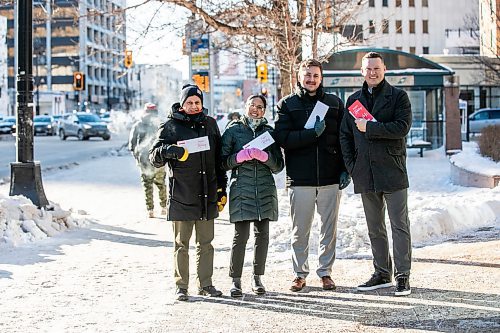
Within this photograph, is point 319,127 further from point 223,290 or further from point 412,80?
point 412,80

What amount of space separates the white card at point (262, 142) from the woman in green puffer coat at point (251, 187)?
6 centimetres

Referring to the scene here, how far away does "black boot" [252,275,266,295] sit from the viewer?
6914mm

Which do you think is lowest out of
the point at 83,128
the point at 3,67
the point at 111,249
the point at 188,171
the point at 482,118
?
the point at 111,249

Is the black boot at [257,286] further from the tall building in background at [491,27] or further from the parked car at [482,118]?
the parked car at [482,118]

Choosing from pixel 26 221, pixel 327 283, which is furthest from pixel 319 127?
pixel 26 221

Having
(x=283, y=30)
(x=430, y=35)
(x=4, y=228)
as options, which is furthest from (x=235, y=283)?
(x=430, y=35)

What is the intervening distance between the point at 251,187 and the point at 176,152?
2.49ft

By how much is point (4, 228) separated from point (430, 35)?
78941mm

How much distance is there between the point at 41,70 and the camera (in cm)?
12825

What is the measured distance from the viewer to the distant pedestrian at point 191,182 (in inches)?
272

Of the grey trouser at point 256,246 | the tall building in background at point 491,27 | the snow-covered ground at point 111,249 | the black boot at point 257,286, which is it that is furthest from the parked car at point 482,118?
the black boot at point 257,286

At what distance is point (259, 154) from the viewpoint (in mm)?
6809

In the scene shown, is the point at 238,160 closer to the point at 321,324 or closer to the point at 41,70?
the point at 321,324

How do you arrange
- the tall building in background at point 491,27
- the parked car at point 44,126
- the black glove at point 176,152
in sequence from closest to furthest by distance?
Result: the black glove at point 176,152 < the tall building in background at point 491,27 < the parked car at point 44,126
